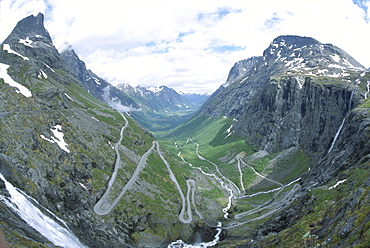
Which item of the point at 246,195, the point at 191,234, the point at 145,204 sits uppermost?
the point at 145,204

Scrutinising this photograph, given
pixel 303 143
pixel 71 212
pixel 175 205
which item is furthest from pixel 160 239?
pixel 303 143

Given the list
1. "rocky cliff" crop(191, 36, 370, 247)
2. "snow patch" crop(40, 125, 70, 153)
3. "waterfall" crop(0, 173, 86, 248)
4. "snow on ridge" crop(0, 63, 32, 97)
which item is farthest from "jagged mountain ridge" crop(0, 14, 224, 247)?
"rocky cliff" crop(191, 36, 370, 247)

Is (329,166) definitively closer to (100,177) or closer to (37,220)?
(100,177)

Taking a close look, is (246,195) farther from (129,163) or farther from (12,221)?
(12,221)

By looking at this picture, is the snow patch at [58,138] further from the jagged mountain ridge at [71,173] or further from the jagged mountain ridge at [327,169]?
the jagged mountain ridge at [327,169]

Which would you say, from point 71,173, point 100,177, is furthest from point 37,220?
point 100,177

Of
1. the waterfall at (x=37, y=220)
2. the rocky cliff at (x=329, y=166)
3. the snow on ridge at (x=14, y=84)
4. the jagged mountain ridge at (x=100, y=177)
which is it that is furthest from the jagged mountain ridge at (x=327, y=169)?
the snow on ridge at (x=14, y=84)

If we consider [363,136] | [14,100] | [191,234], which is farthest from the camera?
[14,100]

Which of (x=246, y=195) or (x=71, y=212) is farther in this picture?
(x=246, y=195)

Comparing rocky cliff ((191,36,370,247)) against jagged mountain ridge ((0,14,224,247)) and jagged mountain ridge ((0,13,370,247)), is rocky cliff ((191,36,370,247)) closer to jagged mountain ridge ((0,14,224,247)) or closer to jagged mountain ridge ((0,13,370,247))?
jagged mountain ridge ((0,13,370,247))
